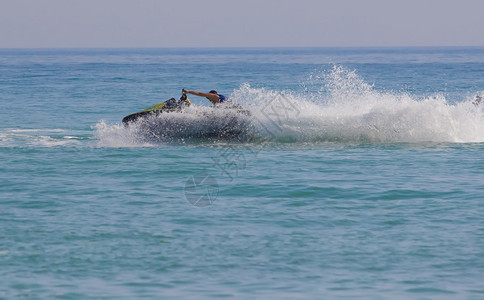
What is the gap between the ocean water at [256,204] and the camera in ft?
28.3

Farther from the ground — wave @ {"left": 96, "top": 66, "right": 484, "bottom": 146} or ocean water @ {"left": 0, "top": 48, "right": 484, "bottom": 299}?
wave @ {"left": 96, "top": 66, "right": 484, "bottom": 146}

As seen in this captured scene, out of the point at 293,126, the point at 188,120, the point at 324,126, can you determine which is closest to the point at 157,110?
the point at 188,120

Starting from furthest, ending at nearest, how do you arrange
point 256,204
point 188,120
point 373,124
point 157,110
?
point 373,124 → point 188,120 → point 157,110 → point 256,204

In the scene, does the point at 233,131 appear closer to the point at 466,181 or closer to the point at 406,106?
the point at 406,106

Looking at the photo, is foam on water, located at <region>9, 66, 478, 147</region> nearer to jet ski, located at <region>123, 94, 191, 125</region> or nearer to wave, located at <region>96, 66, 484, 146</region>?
wave, located at <region>96, 66, 484, 146</region>

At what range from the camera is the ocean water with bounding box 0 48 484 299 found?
862 centimetres

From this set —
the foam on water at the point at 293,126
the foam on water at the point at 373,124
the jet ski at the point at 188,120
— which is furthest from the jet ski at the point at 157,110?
the foam on water at the point at 373,124

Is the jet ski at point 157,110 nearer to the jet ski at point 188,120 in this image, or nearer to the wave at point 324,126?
the jet ski at point 188,120

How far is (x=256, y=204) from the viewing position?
12.6 meters

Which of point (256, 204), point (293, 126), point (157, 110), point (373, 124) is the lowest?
point (256, 204)

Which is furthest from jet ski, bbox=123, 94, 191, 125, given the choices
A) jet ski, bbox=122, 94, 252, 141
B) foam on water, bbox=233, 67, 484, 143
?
foam on water, bbox=233, 67, 484, 143

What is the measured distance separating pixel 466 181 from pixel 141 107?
2500 cm

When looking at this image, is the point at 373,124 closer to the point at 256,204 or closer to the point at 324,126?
the point at 324,126

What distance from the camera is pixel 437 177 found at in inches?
584
